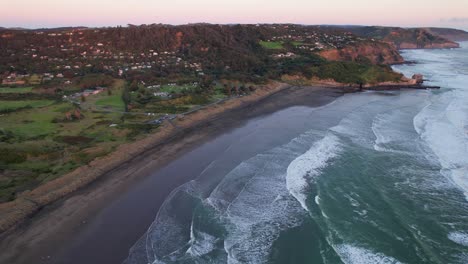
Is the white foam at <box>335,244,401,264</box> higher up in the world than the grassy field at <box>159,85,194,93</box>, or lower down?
lower down

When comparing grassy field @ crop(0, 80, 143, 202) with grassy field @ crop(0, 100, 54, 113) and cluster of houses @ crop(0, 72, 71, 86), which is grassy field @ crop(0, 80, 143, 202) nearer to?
grassy field @ crop(0, 100, 54, 113)

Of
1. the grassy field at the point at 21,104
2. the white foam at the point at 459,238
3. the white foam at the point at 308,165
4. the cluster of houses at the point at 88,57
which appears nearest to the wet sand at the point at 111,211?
the white foam at the point at 308,165

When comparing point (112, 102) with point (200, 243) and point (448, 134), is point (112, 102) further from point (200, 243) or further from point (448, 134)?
point (448, 134)

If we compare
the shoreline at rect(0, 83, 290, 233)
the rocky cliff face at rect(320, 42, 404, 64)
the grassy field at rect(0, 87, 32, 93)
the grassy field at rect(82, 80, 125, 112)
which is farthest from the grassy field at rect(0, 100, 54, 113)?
the rocky cliff face at rect(320, 42, 404, 64)

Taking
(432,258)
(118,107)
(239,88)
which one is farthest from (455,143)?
(118,107)

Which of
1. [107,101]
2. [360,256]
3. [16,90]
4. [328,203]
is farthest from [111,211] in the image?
[16,90]

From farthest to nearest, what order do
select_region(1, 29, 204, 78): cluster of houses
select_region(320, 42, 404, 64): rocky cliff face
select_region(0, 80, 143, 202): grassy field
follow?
1. select_region(320, 42, 404, 64): rocky cliff face
2. select_region(1, 29, 204, 78): cluster of houses
3. select_region(0, 80, 143, 202): grassy field

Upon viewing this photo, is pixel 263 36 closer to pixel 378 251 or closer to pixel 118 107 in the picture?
pixel 118 107

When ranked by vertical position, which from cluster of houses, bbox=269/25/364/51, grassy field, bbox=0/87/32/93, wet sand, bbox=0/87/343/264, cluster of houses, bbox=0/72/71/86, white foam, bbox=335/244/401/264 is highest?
cluster of houses, bbox=269/25/364/51
